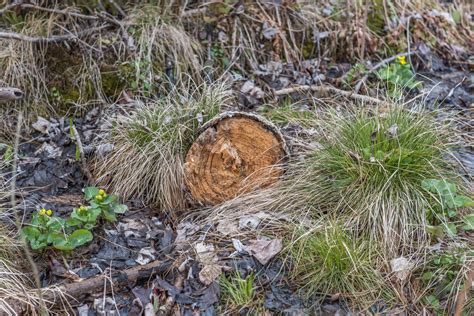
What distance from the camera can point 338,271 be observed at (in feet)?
10.4

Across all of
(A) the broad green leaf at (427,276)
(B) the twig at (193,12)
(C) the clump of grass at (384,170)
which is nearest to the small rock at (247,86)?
(B) the twig at (193,12)

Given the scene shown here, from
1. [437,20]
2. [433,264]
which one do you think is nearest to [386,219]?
[433,264]

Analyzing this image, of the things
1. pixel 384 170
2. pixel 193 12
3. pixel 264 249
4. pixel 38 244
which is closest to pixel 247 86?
pixel 193 12

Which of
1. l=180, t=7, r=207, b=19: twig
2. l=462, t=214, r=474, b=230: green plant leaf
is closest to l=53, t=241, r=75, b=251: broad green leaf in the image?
l=462, t=214, r=474, b=230: green plant leaf

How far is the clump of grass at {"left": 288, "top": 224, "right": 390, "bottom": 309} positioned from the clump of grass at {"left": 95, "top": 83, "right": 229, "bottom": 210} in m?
0.97

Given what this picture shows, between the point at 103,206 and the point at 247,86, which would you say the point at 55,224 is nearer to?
the point at 103,206

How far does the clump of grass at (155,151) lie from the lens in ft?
12.6

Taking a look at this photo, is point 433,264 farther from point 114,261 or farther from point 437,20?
point 437,20

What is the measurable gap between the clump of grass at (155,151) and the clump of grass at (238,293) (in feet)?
2.62

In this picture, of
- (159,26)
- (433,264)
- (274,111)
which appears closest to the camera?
(433,264)

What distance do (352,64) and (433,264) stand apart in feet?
7.76

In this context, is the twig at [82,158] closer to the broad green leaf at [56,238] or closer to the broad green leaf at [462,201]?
the broad green leaf at [56,238]

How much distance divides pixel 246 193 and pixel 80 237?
1.00m

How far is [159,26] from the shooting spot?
15.7 feet
